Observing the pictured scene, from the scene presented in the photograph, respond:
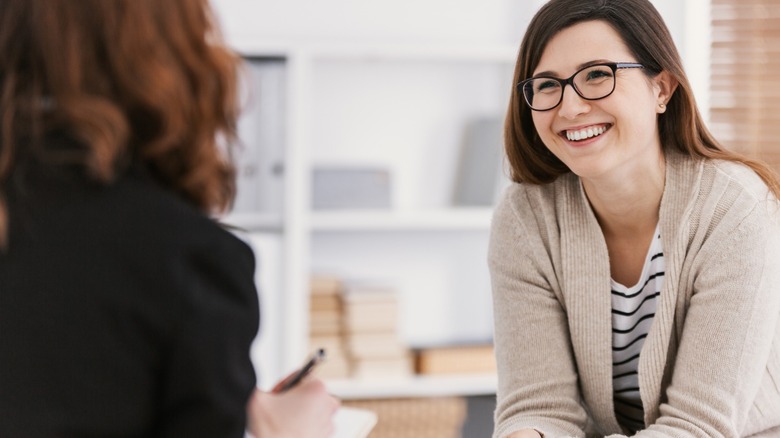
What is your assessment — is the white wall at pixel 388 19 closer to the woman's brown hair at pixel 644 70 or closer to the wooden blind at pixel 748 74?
the wooden blind at pixel 748 74

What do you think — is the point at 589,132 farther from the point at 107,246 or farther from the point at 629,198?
the point at 107,246

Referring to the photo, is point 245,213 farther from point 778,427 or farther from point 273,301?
point 778,427

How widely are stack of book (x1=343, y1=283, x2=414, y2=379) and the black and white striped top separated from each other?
0.98m

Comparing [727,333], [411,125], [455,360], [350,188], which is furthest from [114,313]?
[411,125]

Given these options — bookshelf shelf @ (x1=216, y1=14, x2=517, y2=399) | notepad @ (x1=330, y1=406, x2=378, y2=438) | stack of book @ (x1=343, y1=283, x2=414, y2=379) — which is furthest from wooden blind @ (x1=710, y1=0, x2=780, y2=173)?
notepad @ (x1=330, y1=406, x2=378, y2=438)

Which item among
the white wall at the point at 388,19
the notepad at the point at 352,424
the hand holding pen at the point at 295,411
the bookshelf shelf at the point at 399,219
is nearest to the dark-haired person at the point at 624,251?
the notepad at the point at 352,424

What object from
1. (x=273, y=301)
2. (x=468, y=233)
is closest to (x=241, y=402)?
(x=273, y=301)

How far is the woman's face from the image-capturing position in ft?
4.12

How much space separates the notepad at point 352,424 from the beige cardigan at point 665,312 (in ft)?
1.13

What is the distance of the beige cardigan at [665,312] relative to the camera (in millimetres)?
1242

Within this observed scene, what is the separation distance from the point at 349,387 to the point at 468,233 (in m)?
0.66

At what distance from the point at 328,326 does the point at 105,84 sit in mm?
1668

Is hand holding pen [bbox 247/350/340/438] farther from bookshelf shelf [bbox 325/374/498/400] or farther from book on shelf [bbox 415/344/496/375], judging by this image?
book on shelf [bbox 415/344/496/375]

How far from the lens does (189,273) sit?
703 millimetres
